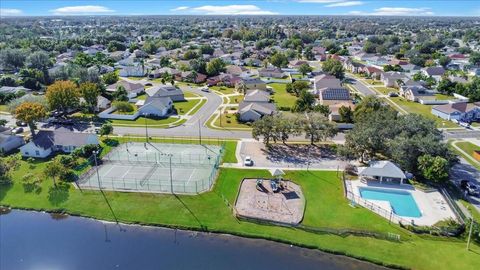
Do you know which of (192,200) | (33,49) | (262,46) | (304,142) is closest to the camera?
(192,200)

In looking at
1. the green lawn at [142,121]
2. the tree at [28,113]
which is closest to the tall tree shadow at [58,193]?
the tree at [28,113]

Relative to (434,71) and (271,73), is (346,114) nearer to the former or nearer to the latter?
(271,73)

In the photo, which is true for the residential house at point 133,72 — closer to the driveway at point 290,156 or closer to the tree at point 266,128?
the driveway at point 290,156

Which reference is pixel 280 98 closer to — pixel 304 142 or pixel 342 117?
pixel 342 117

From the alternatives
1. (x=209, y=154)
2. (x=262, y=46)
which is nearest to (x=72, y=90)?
(x=209, y=154)

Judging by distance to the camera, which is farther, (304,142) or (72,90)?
(72,90)

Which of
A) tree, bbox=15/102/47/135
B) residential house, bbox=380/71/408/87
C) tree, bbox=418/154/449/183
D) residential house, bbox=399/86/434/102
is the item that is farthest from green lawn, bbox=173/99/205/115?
residential house, bbox=380/71/408/87

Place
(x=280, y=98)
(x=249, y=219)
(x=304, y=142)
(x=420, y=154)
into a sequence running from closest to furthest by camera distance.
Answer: (x=249, y=219)
(x=420, y=154)
(x=304, y=142)
(x=280, y=98)
